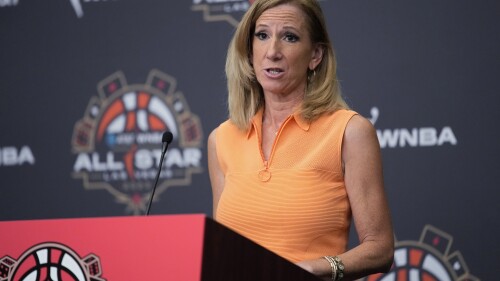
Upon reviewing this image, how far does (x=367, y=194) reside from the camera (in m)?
2.34

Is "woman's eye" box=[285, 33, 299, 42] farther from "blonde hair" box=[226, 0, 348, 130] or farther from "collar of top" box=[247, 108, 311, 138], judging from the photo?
"collar of top" box=[247, 108, 311, 138]

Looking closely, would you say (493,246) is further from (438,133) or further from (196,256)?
(196,256)

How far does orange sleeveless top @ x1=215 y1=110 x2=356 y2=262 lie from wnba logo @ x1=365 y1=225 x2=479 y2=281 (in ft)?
→ 3.32

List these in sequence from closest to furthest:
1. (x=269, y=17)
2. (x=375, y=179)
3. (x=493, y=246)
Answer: (x=375, y=179)
(x=269, y=17)
(x=493, y=246)

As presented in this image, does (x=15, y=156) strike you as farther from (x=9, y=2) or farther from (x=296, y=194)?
(x=296, y=194)

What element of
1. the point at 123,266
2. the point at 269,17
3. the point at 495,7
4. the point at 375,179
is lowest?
the point at 123,266

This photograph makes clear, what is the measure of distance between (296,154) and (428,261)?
3.69 feet

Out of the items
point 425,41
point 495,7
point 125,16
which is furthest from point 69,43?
point 495,7

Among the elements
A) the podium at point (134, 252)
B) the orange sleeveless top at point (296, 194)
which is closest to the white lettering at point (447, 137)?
the orange sleeveless top at point (296, 194)

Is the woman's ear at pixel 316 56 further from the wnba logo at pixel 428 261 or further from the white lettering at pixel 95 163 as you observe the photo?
the white lettering at pixel 95 163

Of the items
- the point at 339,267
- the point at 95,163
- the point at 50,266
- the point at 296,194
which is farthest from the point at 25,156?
the point at 50,266

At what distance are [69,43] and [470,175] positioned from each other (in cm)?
175

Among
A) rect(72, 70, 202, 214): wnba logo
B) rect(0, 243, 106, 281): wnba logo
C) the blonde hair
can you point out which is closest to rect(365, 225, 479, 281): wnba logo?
Result: rect(72, 70, 202, 214): wnba logo

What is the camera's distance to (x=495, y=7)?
3328mm
